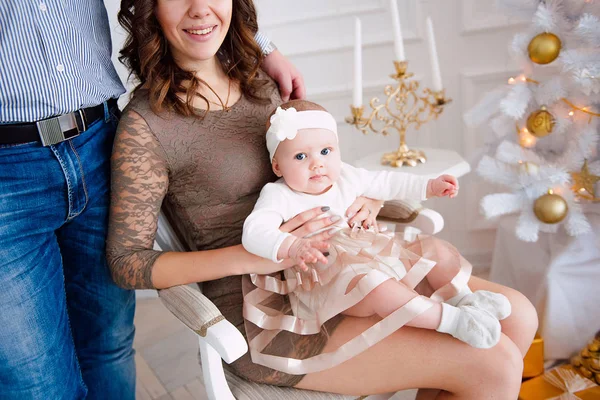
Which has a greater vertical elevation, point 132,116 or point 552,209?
point 132,116

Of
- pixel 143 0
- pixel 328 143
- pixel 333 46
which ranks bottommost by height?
pixel 328 143

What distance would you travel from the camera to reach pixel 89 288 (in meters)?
1.55

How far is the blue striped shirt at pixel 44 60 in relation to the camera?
1.23 m

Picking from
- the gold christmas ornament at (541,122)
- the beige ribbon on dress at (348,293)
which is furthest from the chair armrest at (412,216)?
the gold christmas ornament at (541,122)

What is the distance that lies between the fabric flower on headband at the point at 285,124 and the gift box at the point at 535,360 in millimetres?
1309

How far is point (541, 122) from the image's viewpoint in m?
1.93

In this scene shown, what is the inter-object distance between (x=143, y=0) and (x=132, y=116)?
0.31 metres

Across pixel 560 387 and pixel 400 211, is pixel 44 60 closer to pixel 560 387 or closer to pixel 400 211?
pixel 400 211

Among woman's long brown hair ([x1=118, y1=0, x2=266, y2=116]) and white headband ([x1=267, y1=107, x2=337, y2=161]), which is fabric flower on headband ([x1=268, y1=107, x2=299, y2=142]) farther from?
woman's long brown hair ([x1=118, y1=0, x2=266, y2=116])

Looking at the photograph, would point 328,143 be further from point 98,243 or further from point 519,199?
point 519,199

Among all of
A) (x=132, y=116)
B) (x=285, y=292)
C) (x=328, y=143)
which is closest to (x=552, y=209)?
(x=328, y=143)

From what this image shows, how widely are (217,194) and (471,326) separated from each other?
76 centimetres

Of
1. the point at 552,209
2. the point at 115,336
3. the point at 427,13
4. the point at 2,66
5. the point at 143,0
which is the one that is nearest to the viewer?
the point at 2,66

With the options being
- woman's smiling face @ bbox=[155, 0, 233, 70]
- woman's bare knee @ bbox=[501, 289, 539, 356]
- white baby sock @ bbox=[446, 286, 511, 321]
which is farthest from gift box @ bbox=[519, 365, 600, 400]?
woman's smiling face @ bbox=[155, 0, 233, 70]
